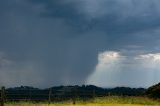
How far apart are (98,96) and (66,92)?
19.0ft

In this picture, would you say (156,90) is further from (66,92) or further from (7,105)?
(7,105)

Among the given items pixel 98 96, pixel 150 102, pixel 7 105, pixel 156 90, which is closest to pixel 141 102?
pixel 150 102

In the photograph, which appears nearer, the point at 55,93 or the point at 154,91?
the point at 55,93

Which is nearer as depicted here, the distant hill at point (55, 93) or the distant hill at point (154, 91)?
the distant hill at point (55, 93)

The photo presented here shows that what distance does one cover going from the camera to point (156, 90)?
237 ft

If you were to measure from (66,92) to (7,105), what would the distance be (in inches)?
642

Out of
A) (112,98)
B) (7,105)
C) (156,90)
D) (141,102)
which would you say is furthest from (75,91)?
(156,90)

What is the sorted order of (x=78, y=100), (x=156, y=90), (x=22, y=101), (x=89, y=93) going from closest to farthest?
(x=22, y=101) → (x=78, y=100) → (x=89, y=93) → (x=156, y=90)

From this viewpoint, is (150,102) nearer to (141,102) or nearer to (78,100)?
(141,102)

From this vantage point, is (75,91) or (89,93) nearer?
(75,91)

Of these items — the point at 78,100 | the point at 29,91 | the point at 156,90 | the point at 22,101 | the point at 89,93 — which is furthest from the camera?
the point at 156,90

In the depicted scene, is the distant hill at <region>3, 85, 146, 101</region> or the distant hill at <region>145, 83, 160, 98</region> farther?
the distant hill at <region>145, 83, 160, 98</region>

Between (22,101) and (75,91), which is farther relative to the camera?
(75,91)

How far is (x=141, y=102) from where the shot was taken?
56.9m
